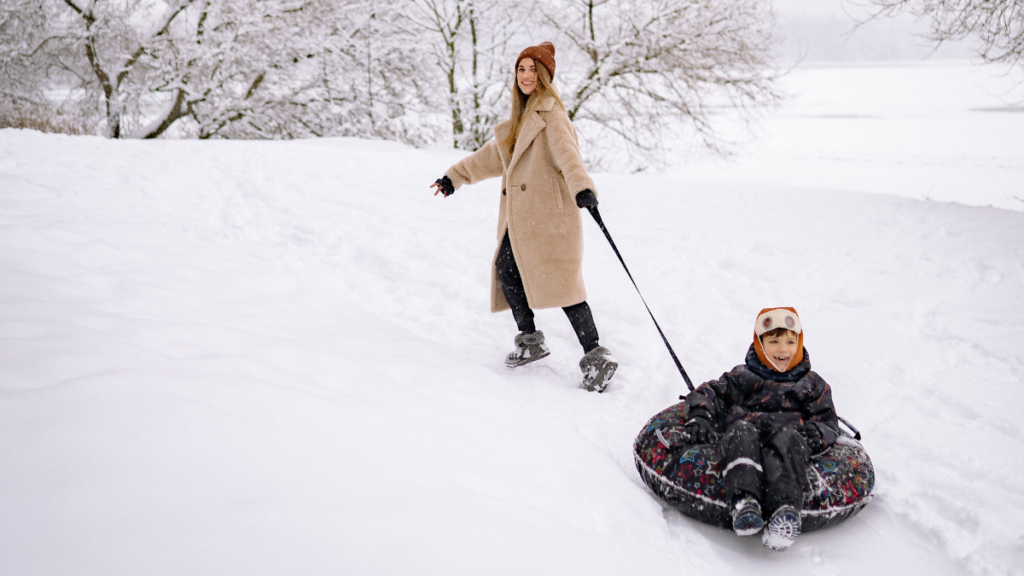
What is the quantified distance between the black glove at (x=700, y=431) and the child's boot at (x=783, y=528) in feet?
1.36

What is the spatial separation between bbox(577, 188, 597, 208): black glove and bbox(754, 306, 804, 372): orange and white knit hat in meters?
0.91

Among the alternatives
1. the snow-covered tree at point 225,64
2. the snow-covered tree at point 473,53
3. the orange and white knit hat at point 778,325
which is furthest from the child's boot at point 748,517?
the snow-covered tree at point 225,64

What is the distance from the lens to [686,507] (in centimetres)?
239

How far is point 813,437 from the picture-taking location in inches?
96.4

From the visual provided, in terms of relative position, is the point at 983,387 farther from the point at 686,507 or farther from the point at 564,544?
the point at 564,544

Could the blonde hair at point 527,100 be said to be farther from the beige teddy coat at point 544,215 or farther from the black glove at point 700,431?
the black glove at point 700,431

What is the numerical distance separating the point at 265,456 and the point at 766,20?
11.1m

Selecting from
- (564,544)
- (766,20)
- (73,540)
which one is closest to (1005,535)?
(564,544)

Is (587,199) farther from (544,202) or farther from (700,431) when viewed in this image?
(700,431)

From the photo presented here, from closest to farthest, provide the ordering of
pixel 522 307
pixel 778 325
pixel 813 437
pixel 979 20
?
pixel 813 437
pixel 778 325
pixel 522 307
pixel 979 20

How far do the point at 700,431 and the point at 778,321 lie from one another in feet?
1.84

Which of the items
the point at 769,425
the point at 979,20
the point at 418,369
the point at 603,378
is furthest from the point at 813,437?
the point at 979,20

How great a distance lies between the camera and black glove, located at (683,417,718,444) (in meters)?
2.50

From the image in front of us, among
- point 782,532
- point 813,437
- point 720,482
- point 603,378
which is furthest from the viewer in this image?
point 603,378
